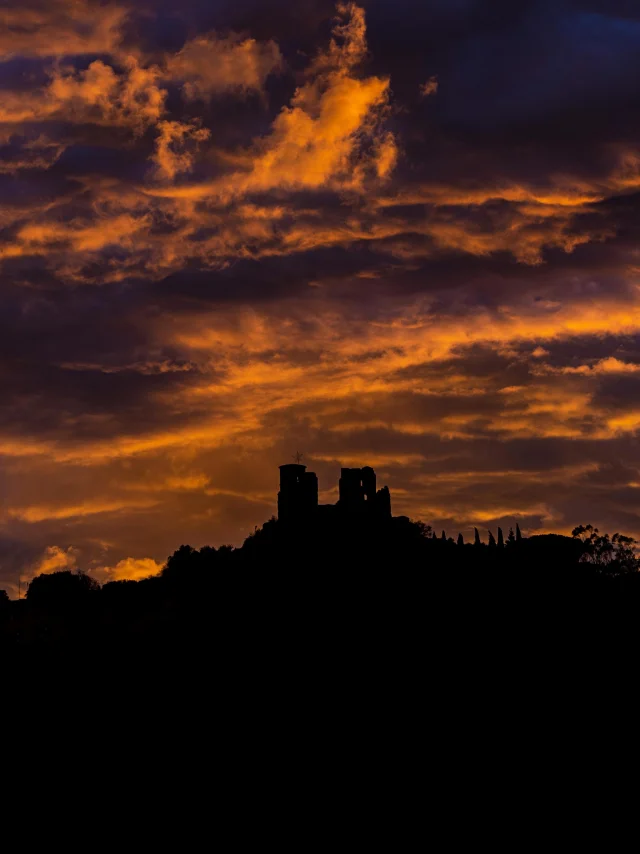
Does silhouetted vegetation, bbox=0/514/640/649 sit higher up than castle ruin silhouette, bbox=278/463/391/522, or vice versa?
castle ruin silhouette, bbox=278/463/391/522

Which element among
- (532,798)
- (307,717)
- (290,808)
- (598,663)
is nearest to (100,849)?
(290,808)

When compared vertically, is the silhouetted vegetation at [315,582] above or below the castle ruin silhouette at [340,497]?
below

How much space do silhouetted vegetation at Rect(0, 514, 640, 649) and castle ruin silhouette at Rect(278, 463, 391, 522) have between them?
122 inches

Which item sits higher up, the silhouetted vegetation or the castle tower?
the castle tower

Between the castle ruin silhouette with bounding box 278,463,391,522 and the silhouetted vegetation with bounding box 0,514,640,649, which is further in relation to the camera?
the castle ruin silhouette with bounding box 278,463,391,522

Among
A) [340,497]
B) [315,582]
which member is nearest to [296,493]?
[340,497]

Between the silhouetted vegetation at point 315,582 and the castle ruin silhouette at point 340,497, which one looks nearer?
the silhouetted vegetation at point 315,582

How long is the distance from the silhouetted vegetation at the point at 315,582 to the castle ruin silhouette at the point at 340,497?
3.11 m

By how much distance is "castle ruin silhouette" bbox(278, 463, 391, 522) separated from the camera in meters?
186

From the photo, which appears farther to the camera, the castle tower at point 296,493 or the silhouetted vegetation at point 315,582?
the castle tower at point 296,493

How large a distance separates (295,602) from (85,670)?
27764 millimetres

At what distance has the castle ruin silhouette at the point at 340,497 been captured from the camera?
610 ft

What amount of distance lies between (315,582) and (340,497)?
52.3 m

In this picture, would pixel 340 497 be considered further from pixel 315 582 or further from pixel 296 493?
pixel 315 582
